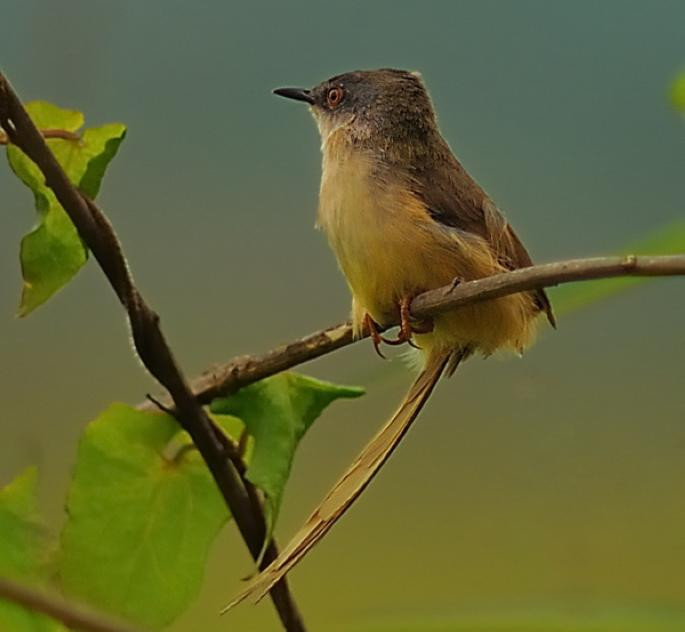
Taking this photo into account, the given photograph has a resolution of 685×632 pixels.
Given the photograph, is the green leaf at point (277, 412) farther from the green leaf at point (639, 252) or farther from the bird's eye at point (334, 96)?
the bird's eye at point (334, 96)

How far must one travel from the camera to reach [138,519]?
621 millimetres

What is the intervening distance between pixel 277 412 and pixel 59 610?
28cm

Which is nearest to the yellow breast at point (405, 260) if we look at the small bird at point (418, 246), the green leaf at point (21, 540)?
the small bird at point (418, 246)

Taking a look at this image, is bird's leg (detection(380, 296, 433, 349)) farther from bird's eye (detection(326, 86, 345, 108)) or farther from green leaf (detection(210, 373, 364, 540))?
bird's eye (detection(326, 86, 345, 108))

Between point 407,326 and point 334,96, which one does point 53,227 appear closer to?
point 407,326

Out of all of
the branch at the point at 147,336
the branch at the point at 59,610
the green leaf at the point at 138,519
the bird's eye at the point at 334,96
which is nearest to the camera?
the branch at the point at 59,610

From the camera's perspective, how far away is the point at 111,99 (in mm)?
1476

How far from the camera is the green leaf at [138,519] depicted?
0.61 meters

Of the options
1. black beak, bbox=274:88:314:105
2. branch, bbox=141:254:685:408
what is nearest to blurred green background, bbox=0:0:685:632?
black beak, bbox=274:88:314:105

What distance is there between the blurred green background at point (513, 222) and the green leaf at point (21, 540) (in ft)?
2.74

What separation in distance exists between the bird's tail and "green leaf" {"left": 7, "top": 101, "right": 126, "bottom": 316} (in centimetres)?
18

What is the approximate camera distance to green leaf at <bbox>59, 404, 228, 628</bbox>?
2.00 feet

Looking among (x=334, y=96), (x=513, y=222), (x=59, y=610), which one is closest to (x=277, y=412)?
(x=59, y=610)

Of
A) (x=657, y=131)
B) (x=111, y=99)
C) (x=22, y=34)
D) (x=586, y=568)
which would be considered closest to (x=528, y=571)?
(x=586, y=568)
